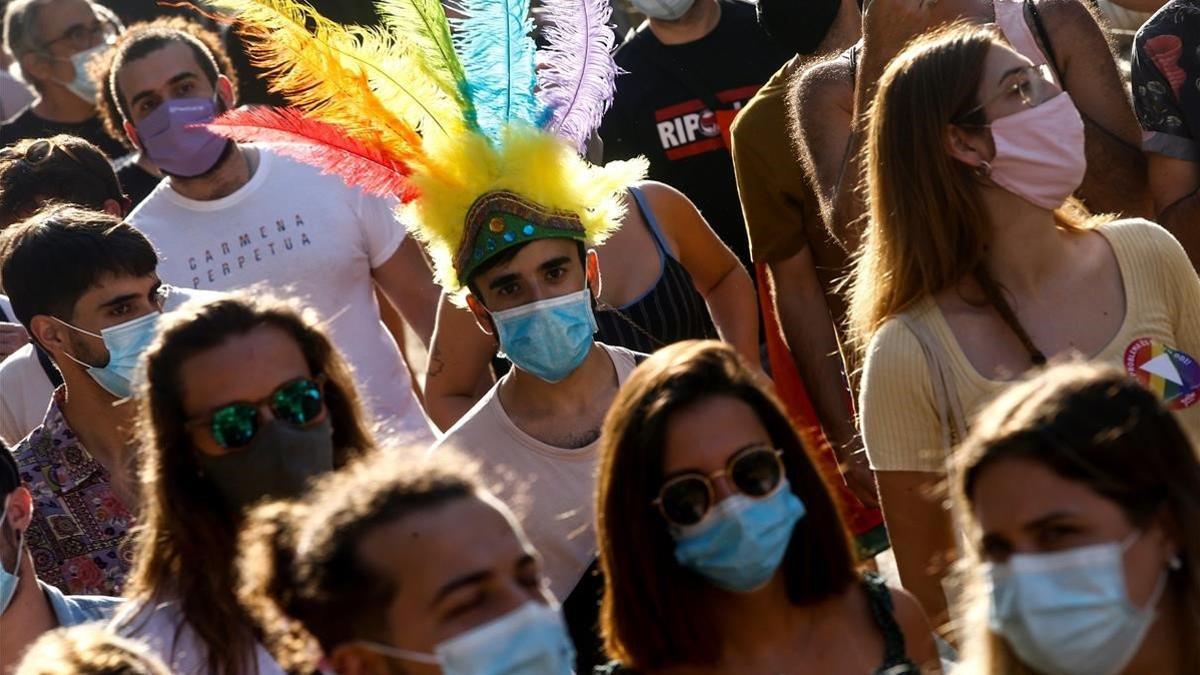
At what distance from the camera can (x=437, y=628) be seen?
3010mm

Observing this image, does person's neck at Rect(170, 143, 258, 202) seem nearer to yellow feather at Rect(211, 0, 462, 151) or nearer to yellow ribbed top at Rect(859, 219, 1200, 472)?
yellow feather at Rect(211, 0, 462, 151)

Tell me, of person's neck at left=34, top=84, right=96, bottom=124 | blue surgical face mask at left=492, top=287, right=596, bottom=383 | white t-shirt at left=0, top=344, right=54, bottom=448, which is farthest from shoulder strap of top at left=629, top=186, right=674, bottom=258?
person's neck at left=34, top=84, right=96, bottom=124

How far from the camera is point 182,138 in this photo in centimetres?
578

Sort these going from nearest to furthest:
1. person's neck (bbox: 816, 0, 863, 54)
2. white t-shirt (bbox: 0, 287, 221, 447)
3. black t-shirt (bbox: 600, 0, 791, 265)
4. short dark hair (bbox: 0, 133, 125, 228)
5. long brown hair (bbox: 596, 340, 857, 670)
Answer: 1. long brown hair (bbox: 596, 340, 857, 670)
2. white t-shirt (bbox: 0, 287, 221, 447)
3. person's neck (bbox: 816, 0, 863, 54)
4. short dark hair (bbox: 0, 133, 125, 228)
5. black t-shirt (bbox: 600, 0, 791, 265)

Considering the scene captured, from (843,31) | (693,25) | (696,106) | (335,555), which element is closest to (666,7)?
(693,25)

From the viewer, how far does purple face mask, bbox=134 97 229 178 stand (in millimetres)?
5742

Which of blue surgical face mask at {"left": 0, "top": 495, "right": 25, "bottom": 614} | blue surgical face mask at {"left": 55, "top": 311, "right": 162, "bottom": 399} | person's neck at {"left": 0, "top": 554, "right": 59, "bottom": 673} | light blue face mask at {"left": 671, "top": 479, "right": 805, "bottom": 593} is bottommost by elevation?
light blue face mask at {"left": 671, "top": 479, "right": 805, "bottom": 593}

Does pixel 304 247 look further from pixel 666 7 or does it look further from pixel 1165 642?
pixel 1165 642

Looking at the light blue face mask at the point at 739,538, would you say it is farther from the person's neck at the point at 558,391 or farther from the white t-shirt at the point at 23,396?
the white t-shirt at the point at 23,396

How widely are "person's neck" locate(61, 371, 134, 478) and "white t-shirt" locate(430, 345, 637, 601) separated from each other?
82 cm

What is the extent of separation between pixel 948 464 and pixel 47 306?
2324mm

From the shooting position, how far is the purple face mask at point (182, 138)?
18.8 feet

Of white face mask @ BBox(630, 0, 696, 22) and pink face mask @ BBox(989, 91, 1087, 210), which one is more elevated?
white face mask @ BBox(630, 0, 696, 22)

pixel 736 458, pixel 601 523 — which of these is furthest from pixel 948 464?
pixel 601 523
